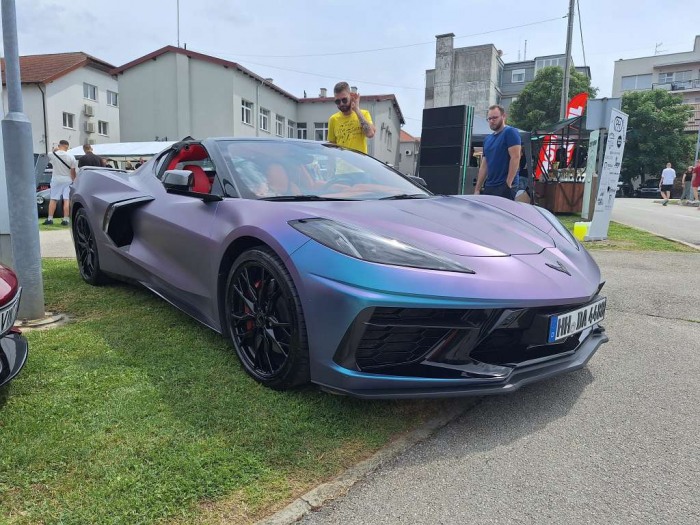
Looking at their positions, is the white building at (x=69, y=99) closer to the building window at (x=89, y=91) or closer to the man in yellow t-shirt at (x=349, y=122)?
the building window at (x=89, y=91)

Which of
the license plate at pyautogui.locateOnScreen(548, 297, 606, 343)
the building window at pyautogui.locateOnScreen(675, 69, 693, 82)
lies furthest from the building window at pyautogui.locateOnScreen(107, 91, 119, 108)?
the building window at pyautogui.locateOnScreen(675, 69, 693, 82)

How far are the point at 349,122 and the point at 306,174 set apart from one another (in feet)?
7.61

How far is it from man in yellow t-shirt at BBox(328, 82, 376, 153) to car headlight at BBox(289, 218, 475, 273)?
2.91 metres

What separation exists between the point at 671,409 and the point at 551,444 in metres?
0.71

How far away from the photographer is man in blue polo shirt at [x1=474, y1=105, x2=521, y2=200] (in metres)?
5.11

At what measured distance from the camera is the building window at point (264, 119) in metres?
27.1

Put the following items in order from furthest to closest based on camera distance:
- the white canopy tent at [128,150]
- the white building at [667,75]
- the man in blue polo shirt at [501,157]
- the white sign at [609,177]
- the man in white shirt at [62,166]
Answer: the white building at [667,75], the white canopy tent at [128,150], the man in white shirt at [62,166], the white sign at [609,177], the man in blue polo shirt at [501,157]

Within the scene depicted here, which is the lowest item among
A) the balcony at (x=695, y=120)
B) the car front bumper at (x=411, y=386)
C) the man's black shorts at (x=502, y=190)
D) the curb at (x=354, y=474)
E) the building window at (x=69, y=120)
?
the curb at (x=354, y=474)

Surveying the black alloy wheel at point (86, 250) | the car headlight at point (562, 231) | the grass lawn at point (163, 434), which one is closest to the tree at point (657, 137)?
the car headlight at point (562, 231)

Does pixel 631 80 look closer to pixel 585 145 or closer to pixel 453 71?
pixel 453 71

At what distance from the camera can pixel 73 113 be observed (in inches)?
1130

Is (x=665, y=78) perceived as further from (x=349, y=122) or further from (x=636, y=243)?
(x=349, y=122)

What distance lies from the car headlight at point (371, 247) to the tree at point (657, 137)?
46.4 m

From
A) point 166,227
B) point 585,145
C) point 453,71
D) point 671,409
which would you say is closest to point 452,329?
point 671,409
